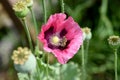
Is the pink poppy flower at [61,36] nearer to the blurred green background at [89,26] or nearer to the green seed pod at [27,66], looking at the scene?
the green seed pod at [27,66]

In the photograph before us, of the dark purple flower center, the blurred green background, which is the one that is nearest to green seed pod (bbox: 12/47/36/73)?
the dark purple flower center

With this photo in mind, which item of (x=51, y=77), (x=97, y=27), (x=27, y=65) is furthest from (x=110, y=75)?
(x=27, y=65)

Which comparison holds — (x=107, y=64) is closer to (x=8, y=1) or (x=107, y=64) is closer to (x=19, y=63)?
(x=8, y=1)

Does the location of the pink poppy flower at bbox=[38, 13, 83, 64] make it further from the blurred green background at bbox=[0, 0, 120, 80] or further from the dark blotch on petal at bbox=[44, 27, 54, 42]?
the blurred green background at bbox=[0, 0, 120, 80]

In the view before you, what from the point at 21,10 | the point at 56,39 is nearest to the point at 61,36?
the point at 56,39

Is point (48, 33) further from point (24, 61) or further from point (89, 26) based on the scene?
point (89, 26)

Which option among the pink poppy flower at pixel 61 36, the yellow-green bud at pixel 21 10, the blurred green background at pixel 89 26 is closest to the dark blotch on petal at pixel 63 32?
the pink poppy flower at pixel 61 36
